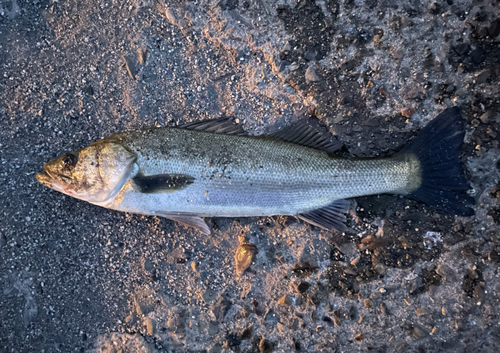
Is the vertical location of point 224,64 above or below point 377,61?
above

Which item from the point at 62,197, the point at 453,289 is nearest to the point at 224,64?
the point at 62,197

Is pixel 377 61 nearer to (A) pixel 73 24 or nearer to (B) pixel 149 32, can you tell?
(B) pixel 149 32

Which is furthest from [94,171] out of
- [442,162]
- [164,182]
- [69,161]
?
[442,162]

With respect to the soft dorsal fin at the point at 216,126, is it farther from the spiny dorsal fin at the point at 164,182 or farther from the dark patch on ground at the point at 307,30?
the dark patch on ground at the point at 307,30

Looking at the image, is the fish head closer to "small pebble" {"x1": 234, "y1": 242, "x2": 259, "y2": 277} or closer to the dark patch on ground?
"small pebble" {"x1": 234, "y1": 242, "x2": 259, "y2": 277}

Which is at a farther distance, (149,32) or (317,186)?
(149,32)

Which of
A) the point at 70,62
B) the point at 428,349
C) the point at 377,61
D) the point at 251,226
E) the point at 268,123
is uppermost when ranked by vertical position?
the point at 70,62

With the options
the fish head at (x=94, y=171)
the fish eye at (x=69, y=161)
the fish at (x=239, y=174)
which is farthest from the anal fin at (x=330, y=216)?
the fish eye at (x=69, y=161)

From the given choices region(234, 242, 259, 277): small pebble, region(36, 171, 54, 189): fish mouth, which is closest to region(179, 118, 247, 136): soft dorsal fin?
region(234, 242, 259, 277): small pebble
